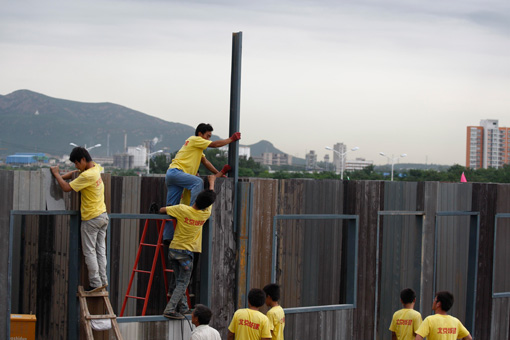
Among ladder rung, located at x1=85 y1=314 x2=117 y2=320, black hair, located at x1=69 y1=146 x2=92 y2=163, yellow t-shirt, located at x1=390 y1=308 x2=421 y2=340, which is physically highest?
black hair, located at x1=69 y1=146 x2=92 y2=163

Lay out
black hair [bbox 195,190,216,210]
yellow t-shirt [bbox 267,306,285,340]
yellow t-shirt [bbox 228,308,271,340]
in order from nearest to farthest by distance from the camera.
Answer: yellow t-shirt [bbox 228,308,271,340] → yellow t-shirt [bbox 267,306,285,340] → black hair [bbox 195,190,216,210]

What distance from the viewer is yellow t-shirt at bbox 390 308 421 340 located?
7.98 meters

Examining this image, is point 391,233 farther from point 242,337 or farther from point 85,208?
point 85,208

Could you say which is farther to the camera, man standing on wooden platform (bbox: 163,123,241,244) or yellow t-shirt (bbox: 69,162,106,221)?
man standing on wooden platform (bbox: 163,123,241,244)

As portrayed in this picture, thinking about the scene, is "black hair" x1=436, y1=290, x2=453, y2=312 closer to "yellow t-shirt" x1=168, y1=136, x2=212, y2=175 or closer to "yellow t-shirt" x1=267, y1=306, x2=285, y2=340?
"yellow t-shirt" x1=267, y1=306, x2=285, y2=340

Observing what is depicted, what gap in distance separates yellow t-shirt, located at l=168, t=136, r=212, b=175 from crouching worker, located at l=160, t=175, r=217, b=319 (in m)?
0.58

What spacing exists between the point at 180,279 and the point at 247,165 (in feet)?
394

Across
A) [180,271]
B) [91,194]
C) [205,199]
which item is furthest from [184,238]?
[91,194]

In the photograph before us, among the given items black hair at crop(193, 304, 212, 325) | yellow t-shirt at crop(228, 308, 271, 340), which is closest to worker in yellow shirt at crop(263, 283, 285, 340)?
yellow t-shirt at crop(228, 308, 271, 340)

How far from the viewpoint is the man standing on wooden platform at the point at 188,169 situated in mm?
8047

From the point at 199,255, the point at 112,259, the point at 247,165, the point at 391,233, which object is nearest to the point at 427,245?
the point at 391,233

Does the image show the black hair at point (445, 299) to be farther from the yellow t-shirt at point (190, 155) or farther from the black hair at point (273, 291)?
the yellow t-shirt at point (190, 155)

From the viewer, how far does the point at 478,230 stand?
10508 mm

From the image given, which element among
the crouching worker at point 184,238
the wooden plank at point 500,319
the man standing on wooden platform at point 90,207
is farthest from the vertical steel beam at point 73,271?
the wooden plank at point 500,319
